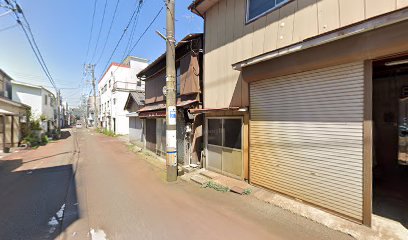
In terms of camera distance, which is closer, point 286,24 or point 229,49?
point 286,24

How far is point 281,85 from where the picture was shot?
496 cm

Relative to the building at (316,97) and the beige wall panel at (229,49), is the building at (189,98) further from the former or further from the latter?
the beige wall panel at (229,49)

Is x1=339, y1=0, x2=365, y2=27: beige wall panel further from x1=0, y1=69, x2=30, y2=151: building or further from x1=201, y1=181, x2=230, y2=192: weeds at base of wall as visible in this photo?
x1=0, y1=69, x2=30, y2=151: building

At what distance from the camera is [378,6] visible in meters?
3.39

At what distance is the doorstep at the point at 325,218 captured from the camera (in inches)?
132

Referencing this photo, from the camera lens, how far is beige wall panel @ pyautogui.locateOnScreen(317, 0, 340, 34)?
3957 mm

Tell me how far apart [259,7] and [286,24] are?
133 cm

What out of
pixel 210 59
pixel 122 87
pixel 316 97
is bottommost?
pixel 316 97

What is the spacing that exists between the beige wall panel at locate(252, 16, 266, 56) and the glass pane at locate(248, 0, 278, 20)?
0.30 meters

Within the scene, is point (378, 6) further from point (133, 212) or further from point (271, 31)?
point (133, 212)

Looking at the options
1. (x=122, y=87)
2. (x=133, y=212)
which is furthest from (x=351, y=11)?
(x=122, y=87)

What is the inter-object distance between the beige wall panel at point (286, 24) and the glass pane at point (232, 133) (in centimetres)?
265

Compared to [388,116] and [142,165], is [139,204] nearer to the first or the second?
[142,165]

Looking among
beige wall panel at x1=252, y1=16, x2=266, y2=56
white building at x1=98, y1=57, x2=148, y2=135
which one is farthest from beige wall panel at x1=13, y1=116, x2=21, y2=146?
beige wall panel at x1=252, y1=16, x2=266, y2=56
